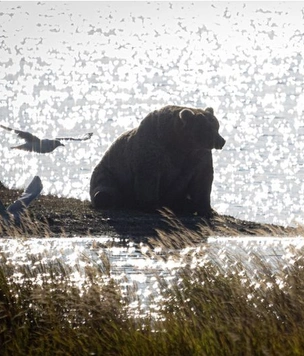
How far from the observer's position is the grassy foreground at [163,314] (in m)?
9.77

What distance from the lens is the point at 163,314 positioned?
10.5 meters

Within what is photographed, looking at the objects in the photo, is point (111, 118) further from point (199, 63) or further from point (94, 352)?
point (94, 352)

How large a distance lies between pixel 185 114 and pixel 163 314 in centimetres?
1034

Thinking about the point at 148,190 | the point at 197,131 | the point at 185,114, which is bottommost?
the point at 148,190

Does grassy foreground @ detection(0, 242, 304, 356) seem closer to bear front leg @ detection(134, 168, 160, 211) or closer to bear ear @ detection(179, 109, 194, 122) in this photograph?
bear front leg @ detection(134, 168, 160, 211)

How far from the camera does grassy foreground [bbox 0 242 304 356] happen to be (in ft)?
32.0

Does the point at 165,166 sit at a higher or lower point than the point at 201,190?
higher

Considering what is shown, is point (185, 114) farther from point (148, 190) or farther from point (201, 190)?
point (148, 190)

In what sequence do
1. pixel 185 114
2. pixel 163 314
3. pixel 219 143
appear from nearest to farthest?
pixel 163 314
pixel 219 143
pixel 185 114

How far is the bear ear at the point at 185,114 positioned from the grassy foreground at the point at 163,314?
29.0ft

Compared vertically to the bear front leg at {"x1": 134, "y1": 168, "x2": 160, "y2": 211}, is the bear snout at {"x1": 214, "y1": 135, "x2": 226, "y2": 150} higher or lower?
higher

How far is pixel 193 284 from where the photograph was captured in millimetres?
11469

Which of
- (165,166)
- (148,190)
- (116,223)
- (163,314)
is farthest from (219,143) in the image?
(163,314)

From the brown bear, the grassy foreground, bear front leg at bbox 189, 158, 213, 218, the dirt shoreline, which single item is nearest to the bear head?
the brown bear
